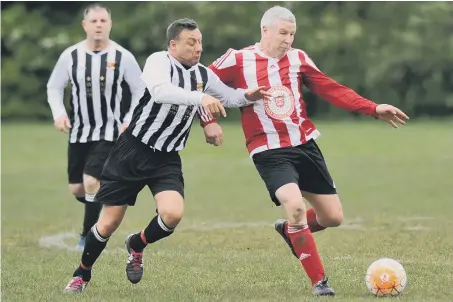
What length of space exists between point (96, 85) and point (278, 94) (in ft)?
8.83

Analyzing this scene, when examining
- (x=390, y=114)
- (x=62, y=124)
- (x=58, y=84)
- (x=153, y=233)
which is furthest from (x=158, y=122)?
(x=58, y=84)

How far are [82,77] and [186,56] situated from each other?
8.89 ft

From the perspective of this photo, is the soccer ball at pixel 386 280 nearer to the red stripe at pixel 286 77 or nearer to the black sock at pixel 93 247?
the red stripe at pixel 286 77

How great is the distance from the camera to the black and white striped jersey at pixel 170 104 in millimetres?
6660

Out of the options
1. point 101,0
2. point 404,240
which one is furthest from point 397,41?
point 404,240

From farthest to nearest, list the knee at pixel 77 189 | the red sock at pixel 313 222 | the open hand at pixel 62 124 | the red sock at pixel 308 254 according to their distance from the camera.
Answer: the knee at pixel 77 189
the open hand at pixel 62 124
the red sock at pixel 313 222
the red sock at pixel 308 254

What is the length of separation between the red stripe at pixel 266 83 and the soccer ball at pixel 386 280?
3.62 ft

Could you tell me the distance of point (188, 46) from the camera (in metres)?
6.72

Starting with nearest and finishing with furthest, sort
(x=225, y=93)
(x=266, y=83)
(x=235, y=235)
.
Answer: (x=225, y=93) < (x=266, y=83) < (x=235, y=235)

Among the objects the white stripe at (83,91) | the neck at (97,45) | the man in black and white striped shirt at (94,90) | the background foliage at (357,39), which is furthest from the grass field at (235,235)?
the background foliage at (357,39)

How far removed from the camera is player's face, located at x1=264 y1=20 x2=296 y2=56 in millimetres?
6992

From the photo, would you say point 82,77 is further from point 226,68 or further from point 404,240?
point 404,240

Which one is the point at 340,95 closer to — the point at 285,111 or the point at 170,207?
the point at 285,111

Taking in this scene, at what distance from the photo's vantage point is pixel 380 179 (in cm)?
1570
